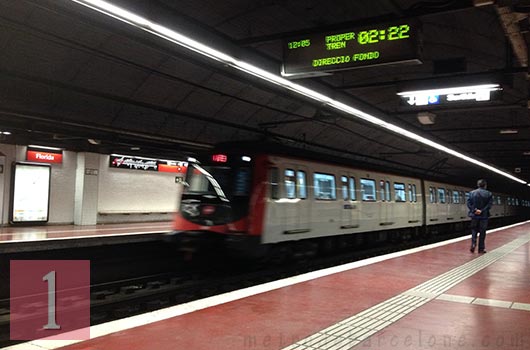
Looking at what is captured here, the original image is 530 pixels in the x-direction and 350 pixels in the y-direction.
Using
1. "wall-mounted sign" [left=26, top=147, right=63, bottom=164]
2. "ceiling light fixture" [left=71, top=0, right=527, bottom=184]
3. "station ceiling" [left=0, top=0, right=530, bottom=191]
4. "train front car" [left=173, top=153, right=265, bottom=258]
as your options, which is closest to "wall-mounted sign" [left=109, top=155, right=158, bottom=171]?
"station ceiling" [left=0, top=0, right=530, bottom=191]

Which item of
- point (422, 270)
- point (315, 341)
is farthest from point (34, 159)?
point (315, 341)

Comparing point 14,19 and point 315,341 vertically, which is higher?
point 14,19

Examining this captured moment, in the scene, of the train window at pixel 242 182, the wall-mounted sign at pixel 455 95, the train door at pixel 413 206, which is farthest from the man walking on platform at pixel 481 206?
the train door at pixel 413 206

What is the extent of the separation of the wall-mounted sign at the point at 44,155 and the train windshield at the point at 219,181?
9.33 metres

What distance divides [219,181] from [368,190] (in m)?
5.78

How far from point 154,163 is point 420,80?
46.8 feet

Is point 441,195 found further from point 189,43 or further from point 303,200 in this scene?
point 189,43

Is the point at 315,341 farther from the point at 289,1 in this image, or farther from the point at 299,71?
the point at 289,1

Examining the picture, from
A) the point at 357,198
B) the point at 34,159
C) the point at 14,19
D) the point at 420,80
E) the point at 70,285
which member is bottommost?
the point at 70,285

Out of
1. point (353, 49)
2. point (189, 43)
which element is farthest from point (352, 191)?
point (189, 43)

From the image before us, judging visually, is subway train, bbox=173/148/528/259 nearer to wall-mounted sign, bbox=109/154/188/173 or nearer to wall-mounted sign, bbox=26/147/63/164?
wall-mounted sign, bbox=26/147/63/164

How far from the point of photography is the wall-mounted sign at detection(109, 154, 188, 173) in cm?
1961

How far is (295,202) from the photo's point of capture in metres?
10.1

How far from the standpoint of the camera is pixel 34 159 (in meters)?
16.5
